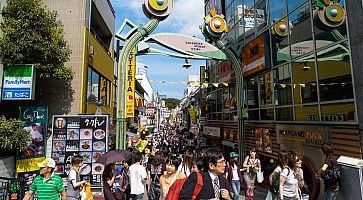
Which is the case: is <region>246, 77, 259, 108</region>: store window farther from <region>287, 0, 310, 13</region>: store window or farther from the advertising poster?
<region>287, 0, 310, 13</region>: store window

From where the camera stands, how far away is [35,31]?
12039 mm

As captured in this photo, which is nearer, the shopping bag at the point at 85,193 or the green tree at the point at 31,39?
the shopping bag at the point at 85,193

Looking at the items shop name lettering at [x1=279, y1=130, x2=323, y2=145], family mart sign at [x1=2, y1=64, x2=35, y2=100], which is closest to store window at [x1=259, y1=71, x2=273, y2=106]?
shop name lettering at [x1=279, y1=130, x2=323, y2=145]

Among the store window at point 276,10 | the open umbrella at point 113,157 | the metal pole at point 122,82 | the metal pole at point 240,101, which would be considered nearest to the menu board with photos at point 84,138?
the metal pole at point 122,82

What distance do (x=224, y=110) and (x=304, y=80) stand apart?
381 inches

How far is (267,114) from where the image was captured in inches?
516

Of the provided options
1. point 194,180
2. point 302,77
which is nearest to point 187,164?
point 194,180

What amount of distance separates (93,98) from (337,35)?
42.7ft

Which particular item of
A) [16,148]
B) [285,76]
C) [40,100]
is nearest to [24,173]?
[16,148]

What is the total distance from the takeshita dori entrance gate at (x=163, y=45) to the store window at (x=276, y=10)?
239 cm

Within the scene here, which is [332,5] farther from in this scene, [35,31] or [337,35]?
[35,31]

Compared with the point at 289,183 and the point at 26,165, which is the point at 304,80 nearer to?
the point at 289,183

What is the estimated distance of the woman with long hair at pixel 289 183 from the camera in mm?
5266

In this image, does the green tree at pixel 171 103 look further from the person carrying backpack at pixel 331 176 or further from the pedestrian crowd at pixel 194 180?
the person carrying backpack at pixel 331 176
